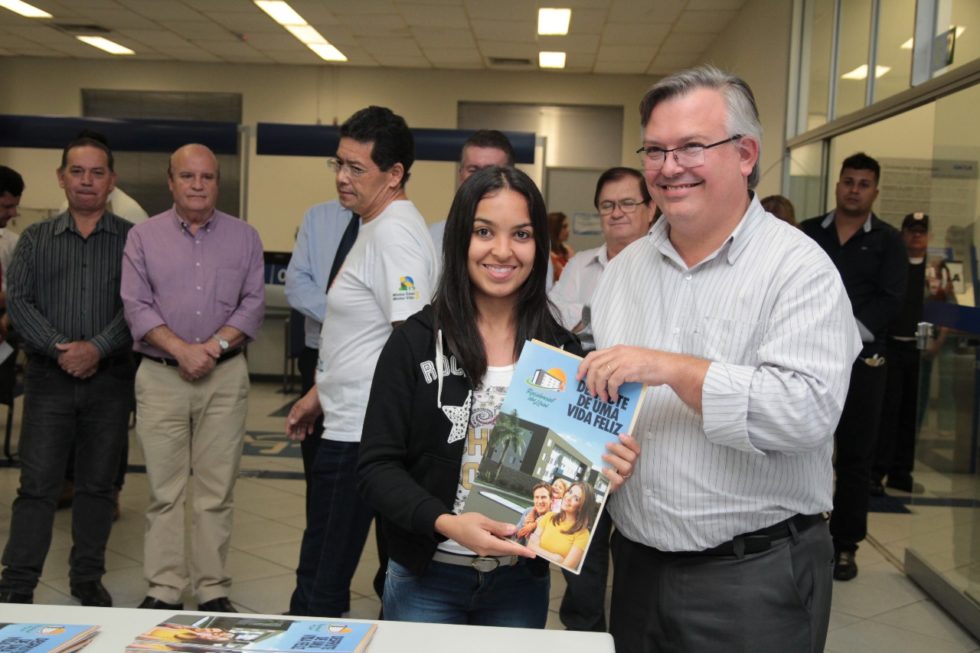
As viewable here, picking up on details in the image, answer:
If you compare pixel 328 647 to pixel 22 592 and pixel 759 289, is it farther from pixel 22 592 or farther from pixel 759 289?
pixel 22 592

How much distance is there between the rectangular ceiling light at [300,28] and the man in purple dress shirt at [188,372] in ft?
19.5

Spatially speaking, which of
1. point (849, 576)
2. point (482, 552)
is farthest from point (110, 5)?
point (482, 552)

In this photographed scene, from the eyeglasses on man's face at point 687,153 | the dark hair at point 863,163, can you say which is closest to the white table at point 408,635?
the eyeglasses on man's face at point 687,153

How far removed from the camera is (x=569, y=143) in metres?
12.3

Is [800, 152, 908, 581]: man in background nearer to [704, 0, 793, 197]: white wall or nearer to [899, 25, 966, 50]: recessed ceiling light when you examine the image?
[899, 25, 966, 50]: recessed ceiling light

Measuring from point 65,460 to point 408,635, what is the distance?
266 cm

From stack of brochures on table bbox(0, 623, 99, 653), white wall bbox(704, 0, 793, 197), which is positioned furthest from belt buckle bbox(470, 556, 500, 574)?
white wall bbox(704, 0, 793, 197)

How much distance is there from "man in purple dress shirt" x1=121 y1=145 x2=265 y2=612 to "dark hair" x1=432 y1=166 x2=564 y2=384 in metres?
1.96

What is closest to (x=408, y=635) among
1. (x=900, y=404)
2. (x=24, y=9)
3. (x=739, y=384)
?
(x=739, y=384)

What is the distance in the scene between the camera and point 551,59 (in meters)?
11.2

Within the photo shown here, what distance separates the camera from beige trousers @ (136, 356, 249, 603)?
3.51 m

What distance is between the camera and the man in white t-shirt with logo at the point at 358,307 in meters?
2.69

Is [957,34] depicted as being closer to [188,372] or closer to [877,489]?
[877,489]

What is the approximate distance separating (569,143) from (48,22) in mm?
6563
